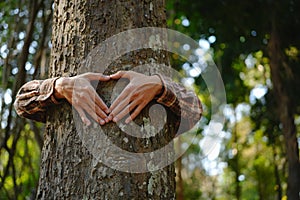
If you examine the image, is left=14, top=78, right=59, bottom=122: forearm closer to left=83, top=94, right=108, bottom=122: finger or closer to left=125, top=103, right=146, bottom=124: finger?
left=83, top=94, right=108, bottom=122: finger

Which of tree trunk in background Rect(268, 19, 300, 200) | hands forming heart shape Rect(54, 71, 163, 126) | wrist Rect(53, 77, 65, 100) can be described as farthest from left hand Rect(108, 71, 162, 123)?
tree trunk in background Rect(268, 19, 300, 200)

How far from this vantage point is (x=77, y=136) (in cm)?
150

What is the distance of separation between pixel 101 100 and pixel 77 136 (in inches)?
5.0

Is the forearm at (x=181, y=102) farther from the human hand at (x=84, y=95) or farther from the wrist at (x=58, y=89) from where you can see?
the wrist at (x=58, y=89)

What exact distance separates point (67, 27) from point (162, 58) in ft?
1.04

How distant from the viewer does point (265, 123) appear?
5.29 meters

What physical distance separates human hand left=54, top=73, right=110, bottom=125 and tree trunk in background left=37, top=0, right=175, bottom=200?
1.3 inches

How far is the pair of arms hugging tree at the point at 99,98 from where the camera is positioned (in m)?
1.49

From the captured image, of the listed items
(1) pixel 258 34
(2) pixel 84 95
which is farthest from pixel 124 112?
(1) pixel 258 34

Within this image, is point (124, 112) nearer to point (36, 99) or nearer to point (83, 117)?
point (83, 117)

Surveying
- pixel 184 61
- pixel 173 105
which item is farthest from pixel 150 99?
pixel 184 61

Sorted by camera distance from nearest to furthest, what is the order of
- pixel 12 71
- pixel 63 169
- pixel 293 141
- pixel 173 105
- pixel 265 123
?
pixel 63 169
pixel 173 105
pixel 293 141
pixel 12 71
pixel 265 123

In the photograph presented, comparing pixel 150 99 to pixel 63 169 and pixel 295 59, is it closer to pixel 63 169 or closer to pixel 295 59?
pixel 63 169

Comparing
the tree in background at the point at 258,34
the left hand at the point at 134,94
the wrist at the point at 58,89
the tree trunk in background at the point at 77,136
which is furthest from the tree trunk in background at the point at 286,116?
the wrist at the point at 58,89
